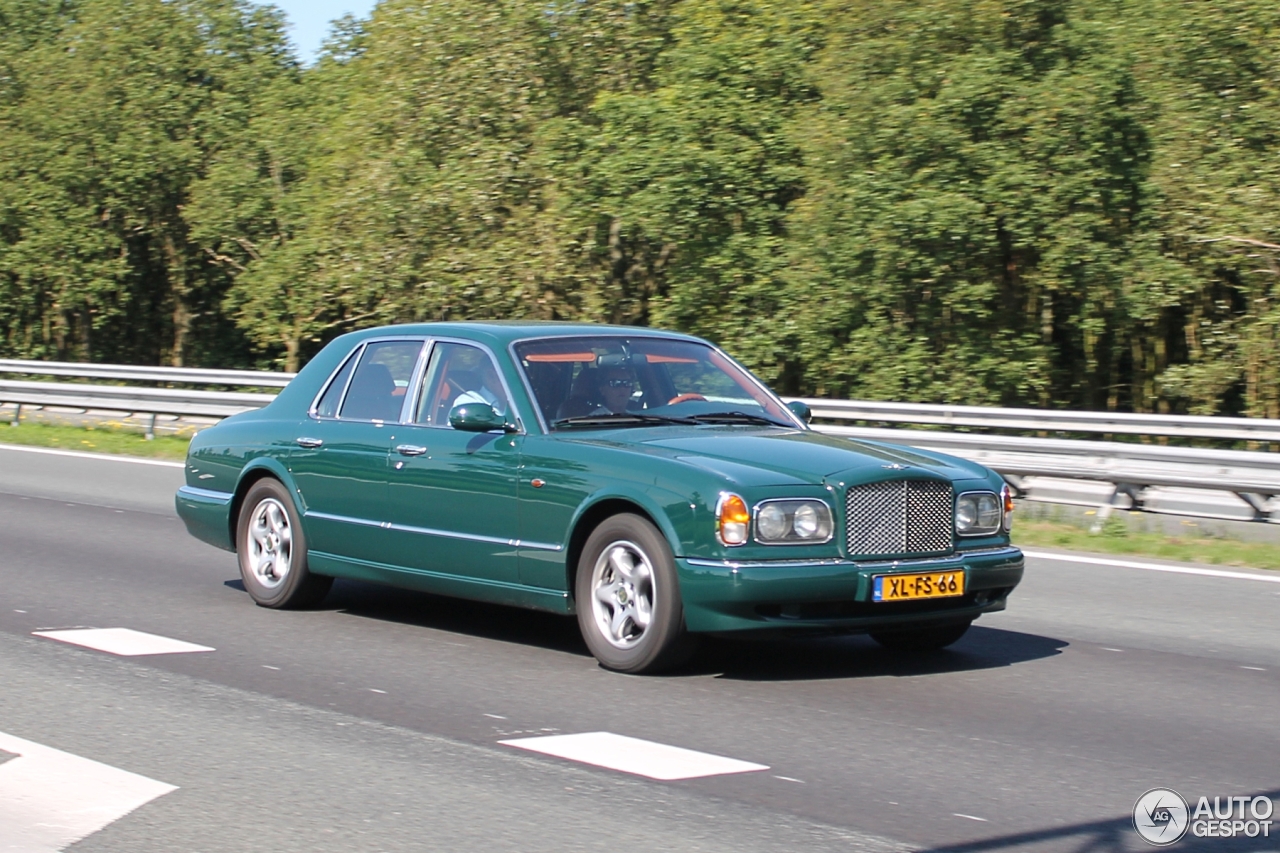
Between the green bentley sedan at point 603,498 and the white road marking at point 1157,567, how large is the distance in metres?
3.75

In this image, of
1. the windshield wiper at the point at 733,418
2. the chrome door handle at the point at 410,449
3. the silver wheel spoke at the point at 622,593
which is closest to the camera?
the silver wheel spoke at the point at 622,593

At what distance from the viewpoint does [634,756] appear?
19.4 ft

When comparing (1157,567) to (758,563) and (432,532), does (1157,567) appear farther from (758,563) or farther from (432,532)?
(432,532)

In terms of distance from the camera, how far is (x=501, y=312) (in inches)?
1146

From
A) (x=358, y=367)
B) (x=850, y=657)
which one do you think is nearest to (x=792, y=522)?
(x=850, y=657)

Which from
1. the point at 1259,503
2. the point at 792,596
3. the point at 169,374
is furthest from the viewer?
the point at 169,374

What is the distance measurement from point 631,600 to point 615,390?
4.22 feet

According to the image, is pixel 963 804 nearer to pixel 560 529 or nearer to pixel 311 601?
pixel 560 529

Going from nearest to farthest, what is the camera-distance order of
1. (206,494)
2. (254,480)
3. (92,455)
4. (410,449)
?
(410,449) → (254,480) → (206,494) → (92,455)

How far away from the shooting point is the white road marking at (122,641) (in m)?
8.12

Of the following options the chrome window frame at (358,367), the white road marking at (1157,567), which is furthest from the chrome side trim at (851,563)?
the white road marking at (1157,567)

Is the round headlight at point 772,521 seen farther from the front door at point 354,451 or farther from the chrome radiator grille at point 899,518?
the front door at point 354,451

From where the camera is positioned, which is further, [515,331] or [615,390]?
[515,331]

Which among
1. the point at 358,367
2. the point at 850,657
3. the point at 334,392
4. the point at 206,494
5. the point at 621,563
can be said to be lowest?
the point at 850,657
